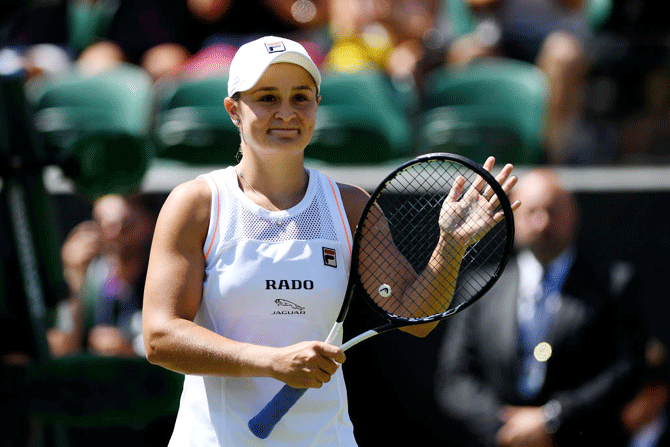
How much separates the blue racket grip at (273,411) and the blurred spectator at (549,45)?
3.34 metres

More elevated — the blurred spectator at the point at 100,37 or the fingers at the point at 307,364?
the fingers at the point at 307,364

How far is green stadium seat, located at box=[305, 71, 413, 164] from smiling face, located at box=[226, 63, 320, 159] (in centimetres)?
290

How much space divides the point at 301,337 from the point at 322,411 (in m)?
0.18

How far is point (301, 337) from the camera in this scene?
6.45 feet

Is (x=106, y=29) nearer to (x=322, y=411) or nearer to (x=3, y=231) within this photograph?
(x=3, y=231)

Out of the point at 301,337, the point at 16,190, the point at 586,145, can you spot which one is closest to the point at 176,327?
the point at 301,337

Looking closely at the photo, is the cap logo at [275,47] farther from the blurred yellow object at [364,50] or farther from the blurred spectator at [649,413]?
the blurred yellow object at [364,50]

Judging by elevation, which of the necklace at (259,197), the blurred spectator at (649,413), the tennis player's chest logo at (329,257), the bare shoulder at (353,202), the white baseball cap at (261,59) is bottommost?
the blurred spectator at (649,413)

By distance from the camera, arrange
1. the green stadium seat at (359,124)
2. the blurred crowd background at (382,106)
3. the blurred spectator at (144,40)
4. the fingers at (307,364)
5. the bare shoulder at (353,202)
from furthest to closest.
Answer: the blurred spectator at (144,40) < the green stadium seat at (359,124) < the blurred crowd background at (382,106) < the bare shoulder at (353,202) < the fingers at (307,364)

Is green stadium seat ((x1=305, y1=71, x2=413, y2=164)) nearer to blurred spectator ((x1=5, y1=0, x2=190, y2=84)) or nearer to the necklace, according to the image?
blurred spectator ((x1=5, y1=0, x2=190, y2=84))

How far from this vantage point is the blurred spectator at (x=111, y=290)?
448 cm

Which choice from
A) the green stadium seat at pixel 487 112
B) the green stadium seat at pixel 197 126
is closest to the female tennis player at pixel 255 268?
the green stadium seat at pixel 487 112

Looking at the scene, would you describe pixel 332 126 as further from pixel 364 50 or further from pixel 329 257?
pixel 329 257

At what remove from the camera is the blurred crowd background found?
15.1 ft
